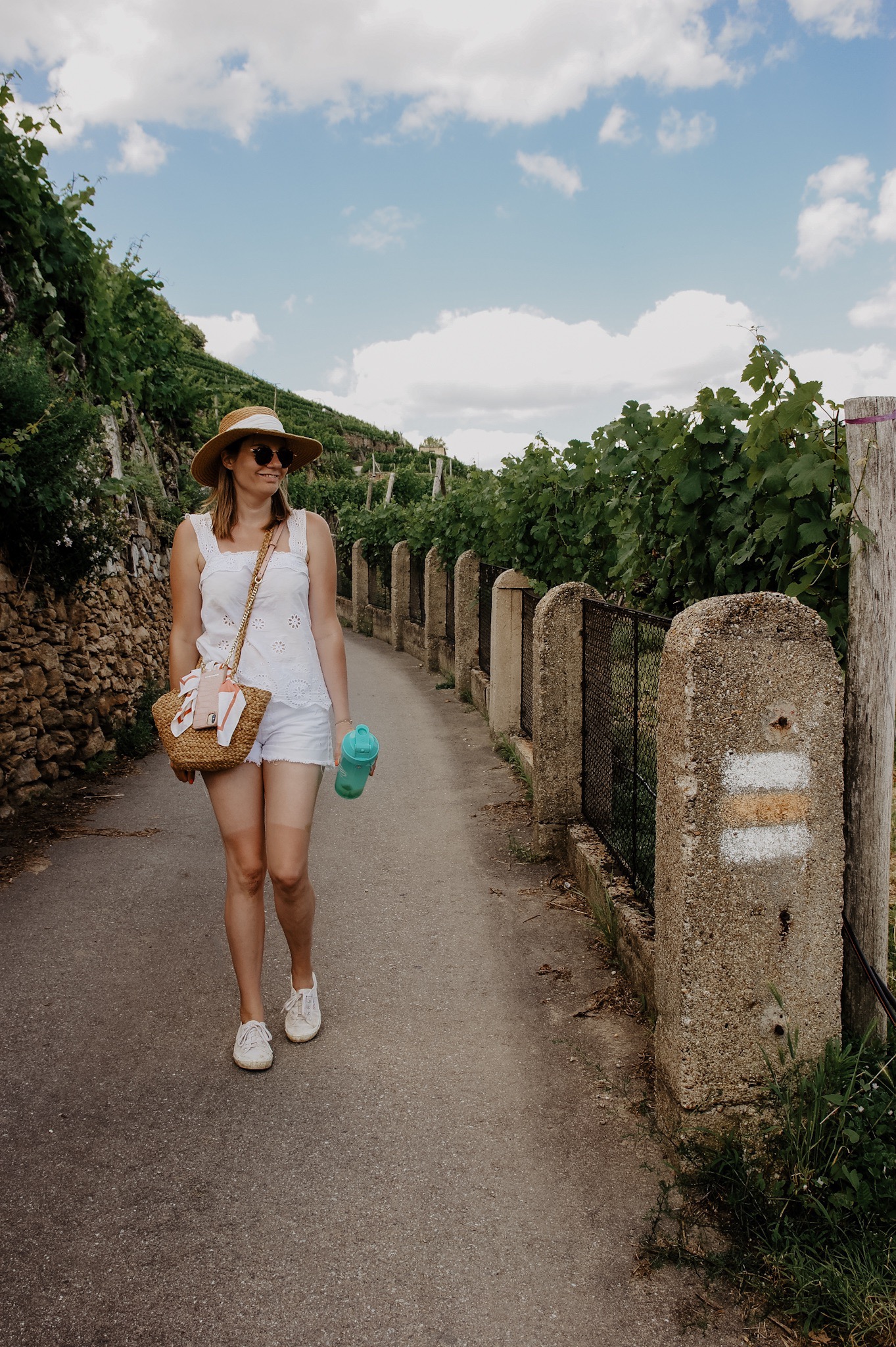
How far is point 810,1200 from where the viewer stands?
2361 millimetres

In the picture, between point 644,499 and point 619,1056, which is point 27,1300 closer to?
point 619,1056

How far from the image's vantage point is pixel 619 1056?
3.29m

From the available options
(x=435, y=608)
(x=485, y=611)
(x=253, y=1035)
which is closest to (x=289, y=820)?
(x=253, y=1035)

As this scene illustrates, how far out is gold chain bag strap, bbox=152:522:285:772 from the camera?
293 cm

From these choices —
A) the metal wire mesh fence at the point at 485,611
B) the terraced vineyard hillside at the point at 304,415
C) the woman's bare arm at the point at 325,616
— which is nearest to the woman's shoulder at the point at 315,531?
the woman's bare arm at the point at 325,616

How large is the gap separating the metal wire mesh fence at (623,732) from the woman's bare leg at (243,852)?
5.05ft

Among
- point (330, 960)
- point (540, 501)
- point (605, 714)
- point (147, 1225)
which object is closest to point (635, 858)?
point (605, 714)

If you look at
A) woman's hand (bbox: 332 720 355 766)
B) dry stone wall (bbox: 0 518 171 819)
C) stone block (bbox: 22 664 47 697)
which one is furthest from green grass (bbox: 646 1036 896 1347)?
stone block (bbox: 22 664 47 697)

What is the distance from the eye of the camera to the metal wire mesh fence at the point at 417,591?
1503cm

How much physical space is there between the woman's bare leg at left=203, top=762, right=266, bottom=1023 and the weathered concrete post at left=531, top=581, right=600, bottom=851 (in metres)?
2.46

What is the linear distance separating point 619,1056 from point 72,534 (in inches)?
200

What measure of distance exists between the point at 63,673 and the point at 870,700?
5.53m

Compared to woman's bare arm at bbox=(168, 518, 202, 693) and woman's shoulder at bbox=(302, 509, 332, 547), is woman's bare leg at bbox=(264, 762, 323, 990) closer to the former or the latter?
woman's bare arm at bbox=(168, 518, 202, 693)

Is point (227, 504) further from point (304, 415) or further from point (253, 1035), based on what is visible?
point (304, 415)
